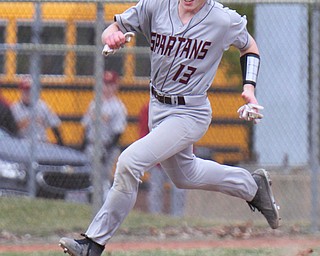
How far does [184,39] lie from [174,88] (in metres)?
0.35

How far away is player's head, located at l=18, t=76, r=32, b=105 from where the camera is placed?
10453 mm

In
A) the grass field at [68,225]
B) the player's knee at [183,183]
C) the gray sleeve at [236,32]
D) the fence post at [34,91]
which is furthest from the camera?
the fence post at [34,91]

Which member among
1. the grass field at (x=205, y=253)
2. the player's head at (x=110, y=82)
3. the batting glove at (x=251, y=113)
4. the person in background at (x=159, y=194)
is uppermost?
the batting glove at (x=251, y=113)

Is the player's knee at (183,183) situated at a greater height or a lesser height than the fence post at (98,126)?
greater

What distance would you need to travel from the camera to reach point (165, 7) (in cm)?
633

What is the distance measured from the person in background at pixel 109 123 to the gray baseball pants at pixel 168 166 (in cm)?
356

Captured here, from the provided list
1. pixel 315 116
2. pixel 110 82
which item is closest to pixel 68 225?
pixel 110 82

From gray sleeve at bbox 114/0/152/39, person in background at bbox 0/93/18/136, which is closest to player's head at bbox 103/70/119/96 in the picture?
person in background at bbox 0/93/18/136

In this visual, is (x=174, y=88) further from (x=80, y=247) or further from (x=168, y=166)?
(x=80, y=247)

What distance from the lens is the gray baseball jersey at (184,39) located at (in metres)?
6.25

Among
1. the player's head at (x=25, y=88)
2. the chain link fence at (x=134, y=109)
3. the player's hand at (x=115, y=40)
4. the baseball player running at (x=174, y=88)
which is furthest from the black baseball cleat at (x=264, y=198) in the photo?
the player's head at (x=25, y=88)

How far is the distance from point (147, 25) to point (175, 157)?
37.3 inches

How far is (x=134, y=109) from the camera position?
10906mm

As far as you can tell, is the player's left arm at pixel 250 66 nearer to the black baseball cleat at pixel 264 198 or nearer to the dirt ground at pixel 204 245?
the black baseball cleat at pixel 264 198
